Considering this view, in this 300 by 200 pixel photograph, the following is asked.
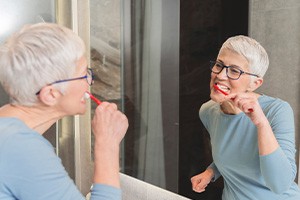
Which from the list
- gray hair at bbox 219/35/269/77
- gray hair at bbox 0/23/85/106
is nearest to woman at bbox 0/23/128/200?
gray hair at bbox 0/23/85/106

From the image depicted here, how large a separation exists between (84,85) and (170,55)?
1022mm

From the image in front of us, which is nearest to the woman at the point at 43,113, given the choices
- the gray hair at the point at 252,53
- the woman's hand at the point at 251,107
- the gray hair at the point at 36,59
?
the gray hair at the point at 36,59

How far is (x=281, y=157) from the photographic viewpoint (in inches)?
37.9

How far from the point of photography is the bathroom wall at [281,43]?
1.27m

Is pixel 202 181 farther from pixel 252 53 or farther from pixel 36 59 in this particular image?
pixel 36 59

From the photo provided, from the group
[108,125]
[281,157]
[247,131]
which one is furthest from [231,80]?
[108,125]

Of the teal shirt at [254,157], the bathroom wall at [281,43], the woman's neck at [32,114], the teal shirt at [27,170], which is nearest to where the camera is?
the teal shirt at [27,170]

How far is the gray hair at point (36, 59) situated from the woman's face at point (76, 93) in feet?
0.07

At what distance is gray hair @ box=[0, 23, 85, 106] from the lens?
2.67 feet

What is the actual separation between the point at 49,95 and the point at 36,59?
3.9 inches

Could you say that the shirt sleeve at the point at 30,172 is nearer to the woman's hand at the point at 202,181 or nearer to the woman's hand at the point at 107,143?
the woman's hand at the point at 107,143

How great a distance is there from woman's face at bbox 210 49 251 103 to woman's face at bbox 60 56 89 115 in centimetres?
44

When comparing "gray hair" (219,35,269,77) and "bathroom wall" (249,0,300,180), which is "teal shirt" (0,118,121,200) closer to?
"gray hair" (219,35,269,77)

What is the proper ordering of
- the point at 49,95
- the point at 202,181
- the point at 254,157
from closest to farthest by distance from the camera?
the point at 49,95
the point at 254,157
the point at 202,181
